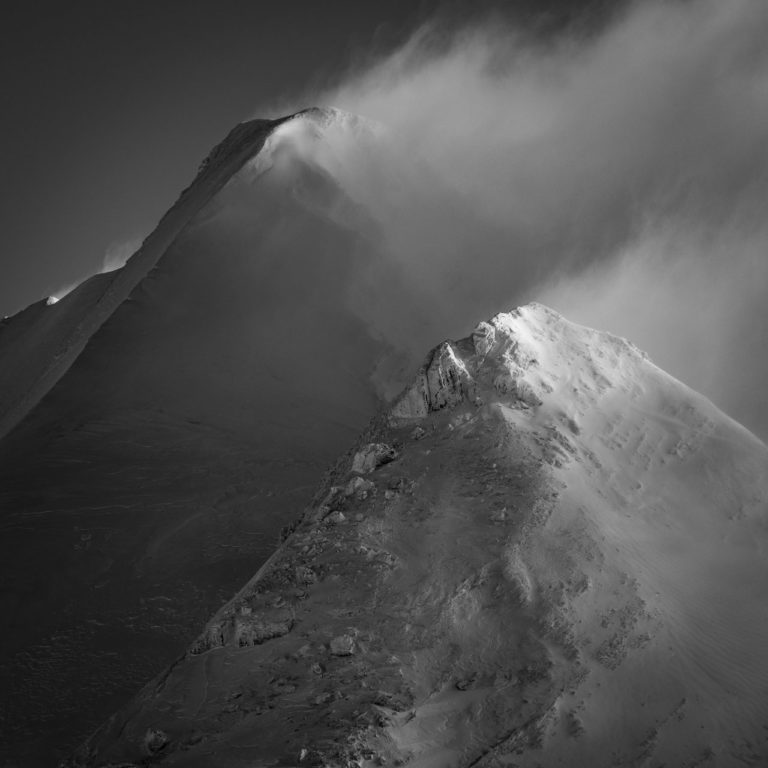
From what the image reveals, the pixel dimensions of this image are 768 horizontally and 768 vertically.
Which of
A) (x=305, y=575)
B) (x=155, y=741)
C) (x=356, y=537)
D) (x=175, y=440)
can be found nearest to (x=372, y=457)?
(x=356, y=537)

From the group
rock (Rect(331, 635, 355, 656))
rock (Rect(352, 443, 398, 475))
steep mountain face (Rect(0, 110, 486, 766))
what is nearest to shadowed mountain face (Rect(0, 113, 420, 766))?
steep mountain face (Rect(0, 110, 486, 766))

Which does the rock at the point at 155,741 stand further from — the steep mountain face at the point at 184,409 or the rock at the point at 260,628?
the steep mountain face at the point at 184,409

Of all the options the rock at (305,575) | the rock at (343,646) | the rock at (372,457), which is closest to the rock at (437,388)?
the rock at (372,457)

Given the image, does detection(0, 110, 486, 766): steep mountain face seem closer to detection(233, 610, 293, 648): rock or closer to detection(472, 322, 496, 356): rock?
detection(233, 610, 293, 648): rock

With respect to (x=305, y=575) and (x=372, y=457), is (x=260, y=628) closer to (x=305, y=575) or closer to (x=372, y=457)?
(x=305, y=575)

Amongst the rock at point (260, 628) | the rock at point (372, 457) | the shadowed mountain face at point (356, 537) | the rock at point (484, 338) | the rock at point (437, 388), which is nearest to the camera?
the shadowed mountain face at point (356, 537)

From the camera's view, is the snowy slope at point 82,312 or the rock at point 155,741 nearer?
the rock at point 155,741

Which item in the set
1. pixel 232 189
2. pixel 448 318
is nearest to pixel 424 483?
pixel 448 318
